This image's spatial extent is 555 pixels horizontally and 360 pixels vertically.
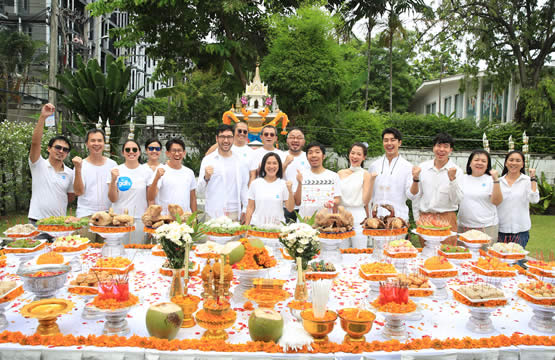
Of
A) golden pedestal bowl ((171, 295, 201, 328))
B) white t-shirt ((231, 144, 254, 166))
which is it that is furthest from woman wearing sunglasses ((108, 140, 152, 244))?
golden pedestal bowl ((171, 295, 201, 328))

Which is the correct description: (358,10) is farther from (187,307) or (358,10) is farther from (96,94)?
(187,307)

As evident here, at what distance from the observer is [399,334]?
113 inches

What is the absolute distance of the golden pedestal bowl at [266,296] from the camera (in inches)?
123

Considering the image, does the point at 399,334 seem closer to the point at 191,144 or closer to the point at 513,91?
the point at 191,144

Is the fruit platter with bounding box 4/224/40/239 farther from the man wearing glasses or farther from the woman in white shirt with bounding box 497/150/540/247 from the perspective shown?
the woman in white shirt with bounding box 497/150/540/247

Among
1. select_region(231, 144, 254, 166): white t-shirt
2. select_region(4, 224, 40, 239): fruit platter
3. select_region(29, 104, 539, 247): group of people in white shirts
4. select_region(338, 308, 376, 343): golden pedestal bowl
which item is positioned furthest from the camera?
select_region(231, 144, 254, 166): white t-shirt

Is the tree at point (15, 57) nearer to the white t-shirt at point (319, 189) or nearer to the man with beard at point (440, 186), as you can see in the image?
the white t-shirt at point (319, 189)

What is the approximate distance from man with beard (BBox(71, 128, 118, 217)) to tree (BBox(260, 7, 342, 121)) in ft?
33.6

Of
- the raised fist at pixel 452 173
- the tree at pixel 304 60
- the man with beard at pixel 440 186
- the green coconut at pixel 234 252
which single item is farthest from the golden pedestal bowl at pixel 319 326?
the tree at pixel 304 60

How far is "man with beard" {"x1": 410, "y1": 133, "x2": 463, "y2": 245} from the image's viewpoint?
530 centimetres

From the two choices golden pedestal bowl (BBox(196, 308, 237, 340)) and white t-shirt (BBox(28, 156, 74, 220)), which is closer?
golden pedestal bowl (BBox(196, 308, 237, 340))

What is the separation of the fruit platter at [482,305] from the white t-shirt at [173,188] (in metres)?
3.60

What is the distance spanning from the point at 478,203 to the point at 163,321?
4.23m

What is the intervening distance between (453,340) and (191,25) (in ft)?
49.5
